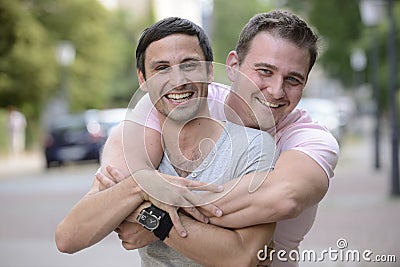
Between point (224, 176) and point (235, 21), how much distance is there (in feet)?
159

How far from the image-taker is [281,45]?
2506mm

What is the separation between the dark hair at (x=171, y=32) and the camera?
8.04ft

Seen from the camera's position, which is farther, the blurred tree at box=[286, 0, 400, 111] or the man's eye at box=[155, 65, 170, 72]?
the blurred tree at box=[286, 0, 400, 111]

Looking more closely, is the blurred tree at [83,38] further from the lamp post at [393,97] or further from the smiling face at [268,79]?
the smiling face at [268,79]

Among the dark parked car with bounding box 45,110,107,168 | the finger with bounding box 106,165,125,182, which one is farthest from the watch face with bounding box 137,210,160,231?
the dark parked car with bounding box 45,110,107,168

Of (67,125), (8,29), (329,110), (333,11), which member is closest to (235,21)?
(333,11)

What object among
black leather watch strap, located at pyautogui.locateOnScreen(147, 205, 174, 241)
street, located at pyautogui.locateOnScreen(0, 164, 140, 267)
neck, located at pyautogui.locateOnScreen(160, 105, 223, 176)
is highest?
neck, located at pyautogui.locateOnScreen(160, 105, 223, 176)

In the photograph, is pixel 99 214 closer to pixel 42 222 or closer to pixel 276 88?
pixel 276 88

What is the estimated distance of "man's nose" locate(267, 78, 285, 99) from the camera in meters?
2.52

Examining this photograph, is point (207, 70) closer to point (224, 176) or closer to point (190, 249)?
point (224, 176)

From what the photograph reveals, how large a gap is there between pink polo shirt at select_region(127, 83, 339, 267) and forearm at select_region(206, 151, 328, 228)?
0.20 feet

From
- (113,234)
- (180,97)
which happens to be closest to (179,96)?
(180,97)

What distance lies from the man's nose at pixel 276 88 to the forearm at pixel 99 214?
0.48m

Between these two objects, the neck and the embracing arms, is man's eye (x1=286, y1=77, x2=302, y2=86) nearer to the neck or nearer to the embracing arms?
the neck
